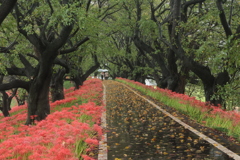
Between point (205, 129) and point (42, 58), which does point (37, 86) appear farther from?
point (205, 129)

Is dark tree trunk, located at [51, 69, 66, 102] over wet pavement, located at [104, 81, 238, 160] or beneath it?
over

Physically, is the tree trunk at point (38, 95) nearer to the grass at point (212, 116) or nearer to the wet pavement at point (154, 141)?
the wet pavement at point (154, 141)

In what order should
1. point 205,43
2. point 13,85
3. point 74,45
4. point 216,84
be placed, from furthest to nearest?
point 216,84
point 74,45
point 13,85
point 205,43

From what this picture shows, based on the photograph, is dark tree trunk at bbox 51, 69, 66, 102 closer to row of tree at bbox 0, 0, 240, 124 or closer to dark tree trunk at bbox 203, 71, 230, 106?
row of tree at bbox 0, 0, 240, 124

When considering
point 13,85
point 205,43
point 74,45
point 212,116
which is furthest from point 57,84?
point 212,116

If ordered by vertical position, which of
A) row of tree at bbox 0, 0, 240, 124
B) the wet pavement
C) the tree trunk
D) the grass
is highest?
row of tree at bbox 0, 0, 240, 124

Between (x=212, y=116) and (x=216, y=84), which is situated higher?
(x=216, y=84)

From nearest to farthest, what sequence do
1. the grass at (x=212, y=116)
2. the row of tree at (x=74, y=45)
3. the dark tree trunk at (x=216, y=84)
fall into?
the grass at (x=212, y=116) → the row of tree at (x=74, y=45) → the dark tree trunk at (x=216, y=84)

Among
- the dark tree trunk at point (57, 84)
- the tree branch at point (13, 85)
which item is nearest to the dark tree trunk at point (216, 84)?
the tree branch at point (13, 85)

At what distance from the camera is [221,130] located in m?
7.22

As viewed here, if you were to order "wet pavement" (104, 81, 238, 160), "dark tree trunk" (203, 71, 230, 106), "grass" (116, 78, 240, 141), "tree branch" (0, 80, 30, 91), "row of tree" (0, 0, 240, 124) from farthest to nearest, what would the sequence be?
"dark tree trunk" (203, 71, 230, 106)
"tree branch" (0, 80, 30, 91)
"row of tree" (0, 0, 240, 124)
"grass" (116, 78, 240, 141)
"wet pavement" (104, 81, 238, 160)

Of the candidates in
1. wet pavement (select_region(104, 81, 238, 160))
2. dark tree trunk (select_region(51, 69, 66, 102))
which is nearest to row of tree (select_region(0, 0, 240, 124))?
dark tree trunk (select_region(51, 69, 66, 102))

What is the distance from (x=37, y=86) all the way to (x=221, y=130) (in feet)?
25.3

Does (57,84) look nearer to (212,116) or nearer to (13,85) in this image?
(13,85)
